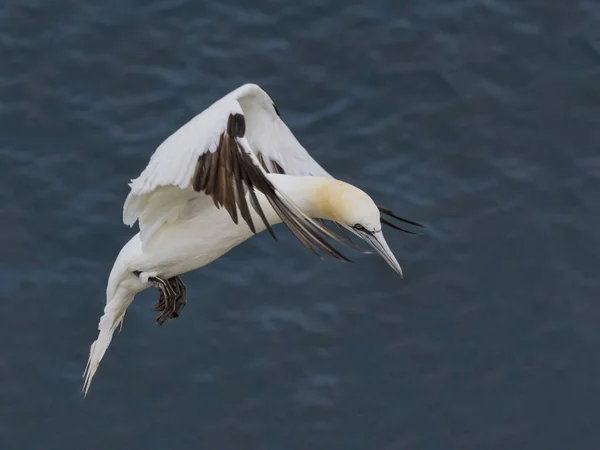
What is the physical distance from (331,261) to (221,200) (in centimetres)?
526

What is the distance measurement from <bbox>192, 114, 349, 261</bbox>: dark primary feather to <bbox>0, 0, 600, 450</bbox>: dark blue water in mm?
4653

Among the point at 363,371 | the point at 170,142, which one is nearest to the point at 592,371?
the point at 363,371

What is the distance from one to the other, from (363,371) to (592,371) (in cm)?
211

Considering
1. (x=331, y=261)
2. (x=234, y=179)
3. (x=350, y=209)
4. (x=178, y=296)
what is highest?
(x=234, y=179)

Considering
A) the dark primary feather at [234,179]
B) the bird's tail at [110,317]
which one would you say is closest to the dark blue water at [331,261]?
the bird's tail at [110,317]

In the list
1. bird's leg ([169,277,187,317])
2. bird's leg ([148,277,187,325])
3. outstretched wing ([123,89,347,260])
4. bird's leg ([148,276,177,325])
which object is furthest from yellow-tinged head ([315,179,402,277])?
bird's leg ([169,277,187,317])

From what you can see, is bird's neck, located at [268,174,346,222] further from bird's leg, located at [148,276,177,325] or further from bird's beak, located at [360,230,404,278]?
bird's leg, located at [148,276,177,325]

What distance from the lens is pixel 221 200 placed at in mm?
9633

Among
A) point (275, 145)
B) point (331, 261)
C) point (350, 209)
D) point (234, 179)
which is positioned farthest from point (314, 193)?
point (331, 261)

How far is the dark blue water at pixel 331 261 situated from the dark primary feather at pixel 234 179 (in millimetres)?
4653

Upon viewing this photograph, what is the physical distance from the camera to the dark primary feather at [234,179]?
9.41 meters

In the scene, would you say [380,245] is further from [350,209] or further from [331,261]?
[331,261]

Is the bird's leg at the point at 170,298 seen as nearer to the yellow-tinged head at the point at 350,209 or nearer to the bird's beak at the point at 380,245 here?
the yellow-tinged head at the point at 350,209

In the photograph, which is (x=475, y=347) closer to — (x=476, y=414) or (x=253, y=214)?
(x=476, y=414)
